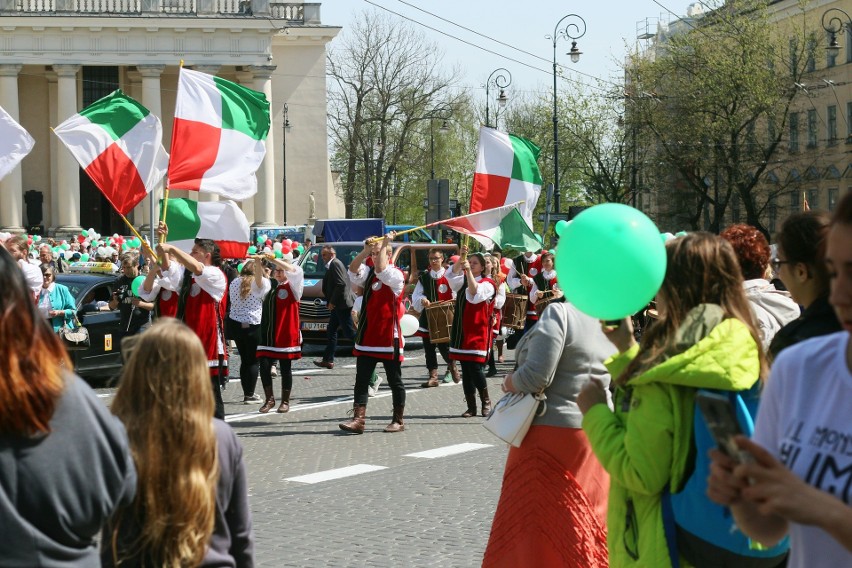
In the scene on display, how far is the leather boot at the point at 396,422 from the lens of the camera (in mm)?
12367

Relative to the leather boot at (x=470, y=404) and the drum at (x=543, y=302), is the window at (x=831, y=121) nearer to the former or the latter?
the drum at (x=543, y=302)

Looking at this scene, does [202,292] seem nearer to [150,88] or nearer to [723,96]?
[723,96]

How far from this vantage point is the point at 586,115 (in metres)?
54.4

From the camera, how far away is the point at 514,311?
1922cm

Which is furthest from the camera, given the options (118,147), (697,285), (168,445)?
(118,147)

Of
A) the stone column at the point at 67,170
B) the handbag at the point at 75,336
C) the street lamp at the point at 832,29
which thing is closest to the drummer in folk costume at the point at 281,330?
the handbag at the point at 75,336

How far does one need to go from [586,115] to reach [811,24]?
30.9 feet

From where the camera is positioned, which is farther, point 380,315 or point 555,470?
point 380,315

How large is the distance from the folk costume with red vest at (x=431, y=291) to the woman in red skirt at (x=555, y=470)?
11785 millimetres

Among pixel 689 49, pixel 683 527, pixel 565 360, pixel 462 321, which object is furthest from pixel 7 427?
pixel 689 49

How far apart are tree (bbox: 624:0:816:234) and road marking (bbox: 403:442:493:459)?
37.2 m

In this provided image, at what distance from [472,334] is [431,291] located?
160 inches

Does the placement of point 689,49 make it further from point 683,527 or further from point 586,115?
point 683,527

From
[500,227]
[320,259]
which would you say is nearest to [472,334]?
[500,227]
